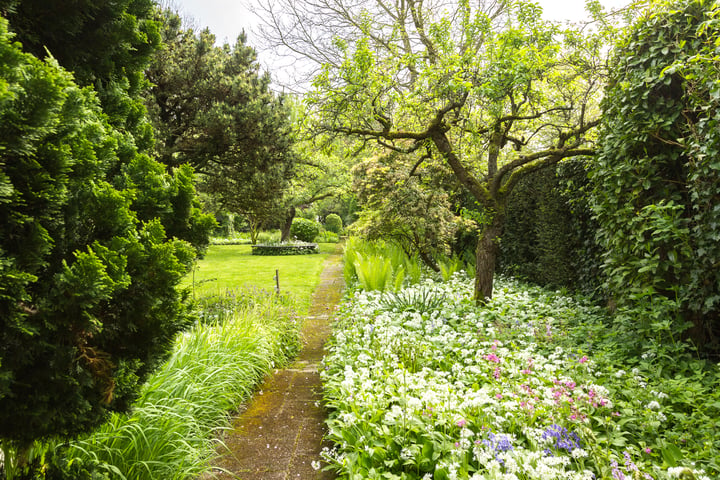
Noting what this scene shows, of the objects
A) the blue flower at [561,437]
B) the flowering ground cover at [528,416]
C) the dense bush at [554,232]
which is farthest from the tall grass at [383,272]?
the blue flower at [561,437]

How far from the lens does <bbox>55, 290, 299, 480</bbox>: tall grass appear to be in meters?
1.99

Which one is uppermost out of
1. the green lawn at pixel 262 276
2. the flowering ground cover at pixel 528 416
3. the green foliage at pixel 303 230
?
the green foliage at pixel 303 230

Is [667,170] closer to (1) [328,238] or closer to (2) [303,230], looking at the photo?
(2) [303,230]

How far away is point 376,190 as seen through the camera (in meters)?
8.88

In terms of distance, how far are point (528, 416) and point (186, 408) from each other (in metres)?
2.20

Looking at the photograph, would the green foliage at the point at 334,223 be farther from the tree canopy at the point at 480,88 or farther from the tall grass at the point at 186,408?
the tall grass at the point at 186,408

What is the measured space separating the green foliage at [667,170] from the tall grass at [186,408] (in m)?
3.40

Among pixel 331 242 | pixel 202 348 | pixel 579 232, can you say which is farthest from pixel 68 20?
pixel 331 242

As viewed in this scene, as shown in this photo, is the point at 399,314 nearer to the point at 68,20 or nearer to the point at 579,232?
the point at 579,232

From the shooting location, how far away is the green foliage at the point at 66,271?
3.84 feet

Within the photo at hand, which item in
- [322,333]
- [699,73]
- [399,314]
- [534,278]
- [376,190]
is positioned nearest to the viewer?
[699,73]

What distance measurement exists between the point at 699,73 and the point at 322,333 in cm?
471

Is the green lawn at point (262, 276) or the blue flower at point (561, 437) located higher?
the blue flower at point (561, 437)

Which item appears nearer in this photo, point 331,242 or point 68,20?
point 68,20
